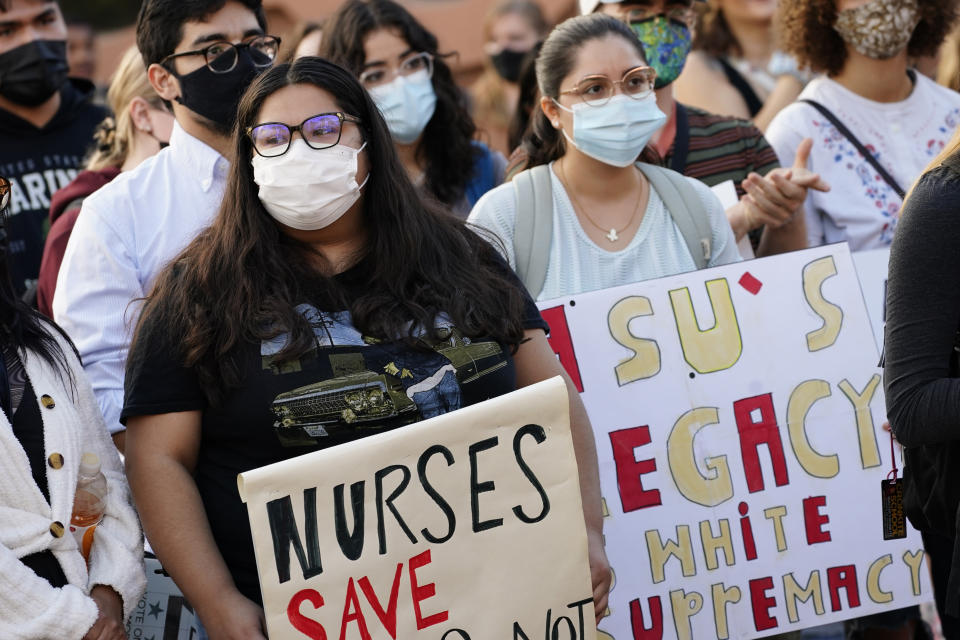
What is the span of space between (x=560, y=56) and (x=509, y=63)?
12.3 feet

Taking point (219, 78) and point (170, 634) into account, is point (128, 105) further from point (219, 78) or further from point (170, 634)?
point (170, 634)

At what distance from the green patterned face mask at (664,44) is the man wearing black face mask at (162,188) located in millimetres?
1397

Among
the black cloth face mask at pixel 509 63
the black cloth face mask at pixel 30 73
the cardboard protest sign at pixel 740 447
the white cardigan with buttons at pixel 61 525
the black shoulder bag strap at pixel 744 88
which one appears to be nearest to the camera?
the white cardigan with buttons at pixel 61 525

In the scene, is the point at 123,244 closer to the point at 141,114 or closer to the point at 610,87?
the point at 141,114

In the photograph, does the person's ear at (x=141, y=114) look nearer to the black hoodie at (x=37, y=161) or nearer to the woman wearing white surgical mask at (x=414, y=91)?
the black hoodie at (x=37, y=161)

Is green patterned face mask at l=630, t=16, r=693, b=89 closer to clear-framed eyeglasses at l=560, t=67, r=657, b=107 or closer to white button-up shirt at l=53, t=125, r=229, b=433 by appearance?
clear-framed eyeglasses at l=560, t=67, r=657, b=107

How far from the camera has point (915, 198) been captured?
2875mm

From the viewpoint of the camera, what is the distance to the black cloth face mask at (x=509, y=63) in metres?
7.81

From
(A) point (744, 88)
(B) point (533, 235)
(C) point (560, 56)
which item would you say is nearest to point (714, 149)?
(C) point (560, 56)

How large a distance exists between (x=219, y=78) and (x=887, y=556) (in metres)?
2.48

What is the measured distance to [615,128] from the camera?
4020 millimetres

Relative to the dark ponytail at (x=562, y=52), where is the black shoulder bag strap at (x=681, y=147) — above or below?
below

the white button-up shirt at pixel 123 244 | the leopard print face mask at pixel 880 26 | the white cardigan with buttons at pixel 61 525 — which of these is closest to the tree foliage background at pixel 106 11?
the leopard print face mask at pixel 880 26

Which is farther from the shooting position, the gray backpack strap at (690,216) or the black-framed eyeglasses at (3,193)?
the gray backpack strap at (690,216)
